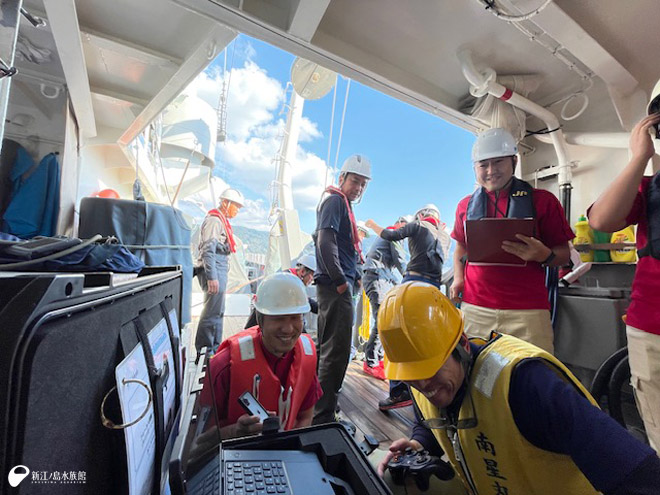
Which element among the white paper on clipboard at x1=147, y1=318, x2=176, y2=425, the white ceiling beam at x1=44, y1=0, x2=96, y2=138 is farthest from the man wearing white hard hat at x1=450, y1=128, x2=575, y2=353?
the white ceiling beam at x1=44, y1=0, x2=96, y2=138

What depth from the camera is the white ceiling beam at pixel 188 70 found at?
2.07 m

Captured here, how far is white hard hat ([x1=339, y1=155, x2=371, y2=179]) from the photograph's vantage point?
2.44 metres

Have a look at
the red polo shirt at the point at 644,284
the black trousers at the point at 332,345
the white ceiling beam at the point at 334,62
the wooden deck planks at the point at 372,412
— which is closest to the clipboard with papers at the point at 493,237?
the red polo shirt at the point at 644,284

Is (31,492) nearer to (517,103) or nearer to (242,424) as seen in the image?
(242,424)

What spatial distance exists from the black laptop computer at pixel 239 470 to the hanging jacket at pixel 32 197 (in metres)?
2.32

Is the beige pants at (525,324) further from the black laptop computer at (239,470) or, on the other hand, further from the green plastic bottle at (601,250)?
the green plastic bottle at (601,250)

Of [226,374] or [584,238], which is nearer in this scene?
[226,374]

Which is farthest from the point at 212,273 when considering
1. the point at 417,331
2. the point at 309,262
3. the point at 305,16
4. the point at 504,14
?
the point at 504,14

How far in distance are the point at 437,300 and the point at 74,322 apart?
785 millimetres

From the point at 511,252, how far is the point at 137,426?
1.59m

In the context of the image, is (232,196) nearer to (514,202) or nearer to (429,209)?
(429,209)

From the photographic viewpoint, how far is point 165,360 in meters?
0.75

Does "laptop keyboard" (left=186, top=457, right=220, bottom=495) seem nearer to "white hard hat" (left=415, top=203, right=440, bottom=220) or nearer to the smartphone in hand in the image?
the smartphone in hand

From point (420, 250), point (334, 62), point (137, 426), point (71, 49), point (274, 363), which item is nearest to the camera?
point (137, 426)
